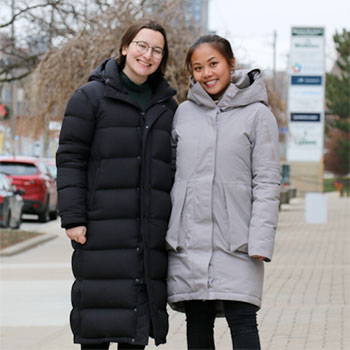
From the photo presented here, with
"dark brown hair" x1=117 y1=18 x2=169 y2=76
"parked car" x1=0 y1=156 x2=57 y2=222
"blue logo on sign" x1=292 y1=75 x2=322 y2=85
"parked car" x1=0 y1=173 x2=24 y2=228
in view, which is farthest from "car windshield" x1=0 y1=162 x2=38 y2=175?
"dark brown hair" x1=117 y1=18 x2=169 y2=76

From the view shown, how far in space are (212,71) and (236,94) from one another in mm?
158

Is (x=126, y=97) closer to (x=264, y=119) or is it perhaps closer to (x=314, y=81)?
(x=264, y=119)

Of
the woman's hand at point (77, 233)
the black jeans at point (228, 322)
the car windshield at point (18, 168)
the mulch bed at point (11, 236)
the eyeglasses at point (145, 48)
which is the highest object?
the eyeglasses at point (145, 48)

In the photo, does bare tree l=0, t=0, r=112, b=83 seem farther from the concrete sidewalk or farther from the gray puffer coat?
the gray puffer coat

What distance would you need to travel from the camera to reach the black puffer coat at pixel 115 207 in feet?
16.3

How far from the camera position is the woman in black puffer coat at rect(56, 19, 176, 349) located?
4.96 meters

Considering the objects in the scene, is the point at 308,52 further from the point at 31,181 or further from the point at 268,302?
the point at 268,302

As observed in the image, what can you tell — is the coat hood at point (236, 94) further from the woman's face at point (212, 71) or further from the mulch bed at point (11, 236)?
the mulch bed at point (11, 236)

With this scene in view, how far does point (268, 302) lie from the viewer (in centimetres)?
1047

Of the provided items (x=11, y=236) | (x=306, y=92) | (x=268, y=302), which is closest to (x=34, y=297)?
(x=268, y=302)

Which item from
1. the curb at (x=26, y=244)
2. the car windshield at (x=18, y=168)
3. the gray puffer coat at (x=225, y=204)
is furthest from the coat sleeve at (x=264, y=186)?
the car windshield at (x=18, y=168)

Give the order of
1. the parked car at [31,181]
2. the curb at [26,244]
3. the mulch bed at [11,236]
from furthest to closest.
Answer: the parked car at [31,181] < the mulch bed at [11,236] < the curb at [26,244]

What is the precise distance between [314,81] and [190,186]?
22.1 metres

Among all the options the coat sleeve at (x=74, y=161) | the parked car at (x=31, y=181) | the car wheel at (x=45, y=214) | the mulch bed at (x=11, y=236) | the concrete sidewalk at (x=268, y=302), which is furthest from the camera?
the car wheel at (x=45, y=214)
